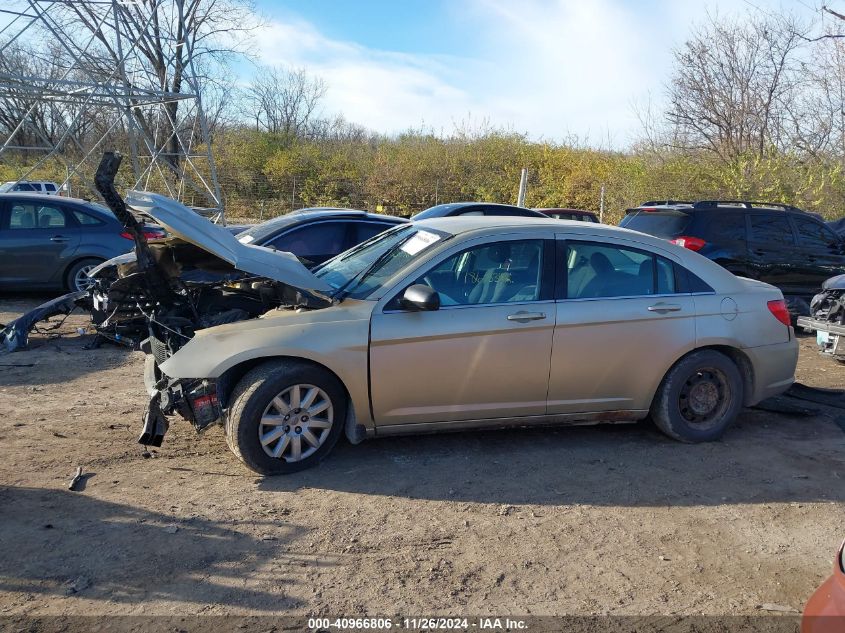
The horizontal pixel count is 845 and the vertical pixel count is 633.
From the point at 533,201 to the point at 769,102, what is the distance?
8.70 meters

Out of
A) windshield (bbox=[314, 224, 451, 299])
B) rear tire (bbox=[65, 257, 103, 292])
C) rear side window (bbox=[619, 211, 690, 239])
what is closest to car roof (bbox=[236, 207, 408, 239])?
rear tire (bbox=[65, 257, 103, 292])

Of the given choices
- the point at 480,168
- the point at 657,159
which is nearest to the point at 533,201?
the point at 480,168

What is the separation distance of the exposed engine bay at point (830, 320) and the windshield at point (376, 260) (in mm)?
5094

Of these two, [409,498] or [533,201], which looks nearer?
[409,498]

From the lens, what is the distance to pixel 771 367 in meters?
5.51

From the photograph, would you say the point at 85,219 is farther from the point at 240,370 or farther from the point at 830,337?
the point at 830,337

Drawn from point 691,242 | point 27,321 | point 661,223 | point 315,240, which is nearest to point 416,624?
point 27,321

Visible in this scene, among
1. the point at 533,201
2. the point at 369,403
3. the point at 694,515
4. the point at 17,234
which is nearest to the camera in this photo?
the point at 694,515

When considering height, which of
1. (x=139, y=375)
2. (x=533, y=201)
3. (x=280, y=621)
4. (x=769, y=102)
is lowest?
(x=280, y=621)

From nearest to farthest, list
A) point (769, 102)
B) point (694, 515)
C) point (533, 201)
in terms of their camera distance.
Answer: point (694, 515)
point (769, 102)
point (533, 201)

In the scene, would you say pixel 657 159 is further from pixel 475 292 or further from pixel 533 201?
pixel 475 292

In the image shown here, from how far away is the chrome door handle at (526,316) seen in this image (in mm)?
4824

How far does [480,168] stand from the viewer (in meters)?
28.3

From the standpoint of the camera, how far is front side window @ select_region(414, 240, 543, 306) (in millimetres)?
4844
